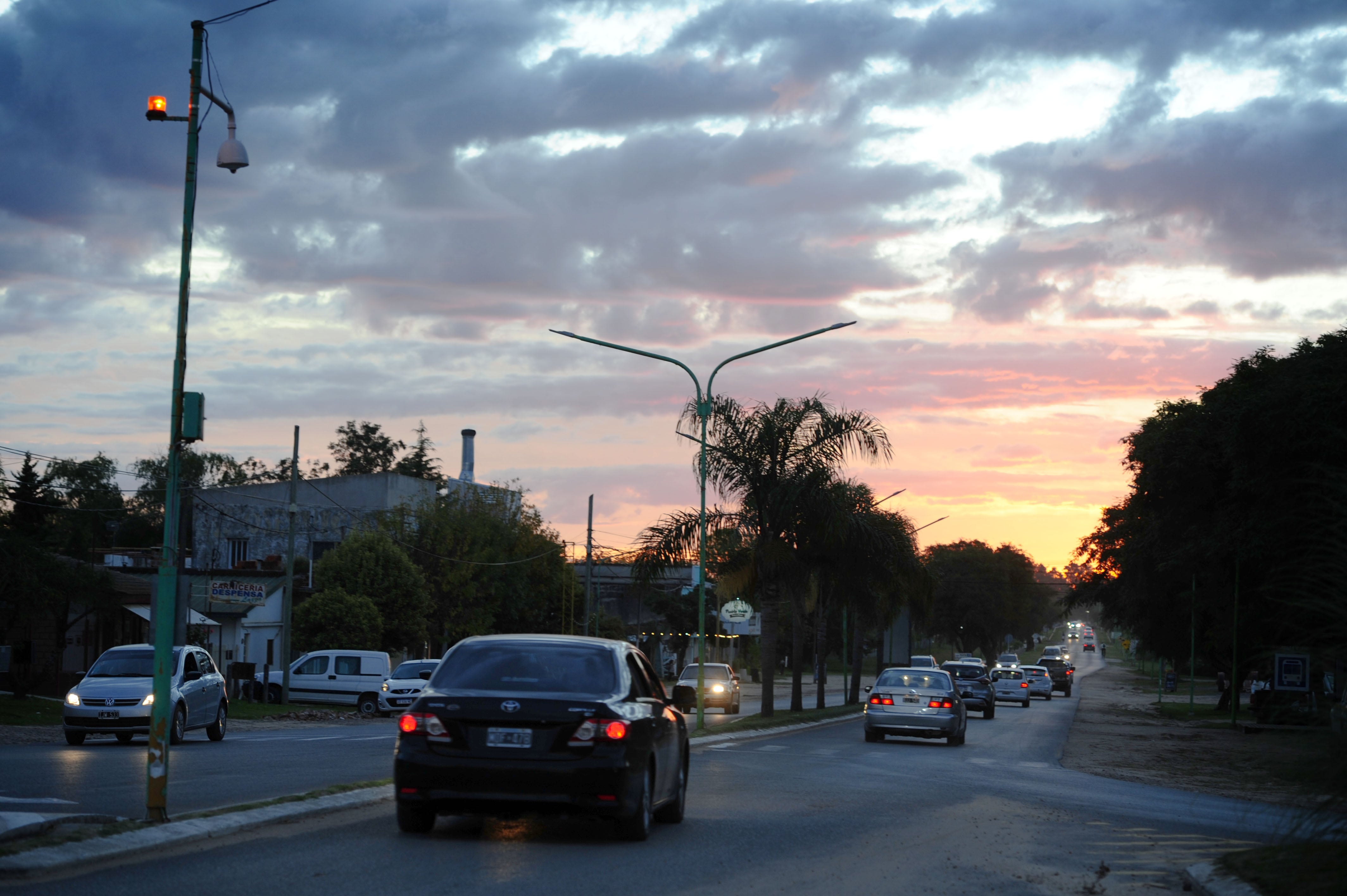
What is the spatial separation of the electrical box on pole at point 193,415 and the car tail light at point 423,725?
113 inches

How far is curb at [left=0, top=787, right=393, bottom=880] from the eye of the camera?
8.65 metres

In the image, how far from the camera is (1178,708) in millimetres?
56688

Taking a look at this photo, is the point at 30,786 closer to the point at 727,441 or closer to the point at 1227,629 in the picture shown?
the point at 727,441

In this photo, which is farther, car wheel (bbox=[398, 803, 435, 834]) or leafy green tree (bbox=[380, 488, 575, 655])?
leafy green tree (bbox=[380, 488, 575, 655])

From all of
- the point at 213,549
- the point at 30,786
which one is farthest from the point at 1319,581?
the point at 213,549

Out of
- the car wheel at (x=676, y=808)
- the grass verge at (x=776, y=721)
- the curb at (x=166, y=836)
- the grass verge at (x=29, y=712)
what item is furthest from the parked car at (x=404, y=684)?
the car wheel at (x=676, y=808)

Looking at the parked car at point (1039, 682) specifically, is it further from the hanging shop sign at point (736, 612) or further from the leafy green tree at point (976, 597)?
the leafy green tree at point (976, 597)

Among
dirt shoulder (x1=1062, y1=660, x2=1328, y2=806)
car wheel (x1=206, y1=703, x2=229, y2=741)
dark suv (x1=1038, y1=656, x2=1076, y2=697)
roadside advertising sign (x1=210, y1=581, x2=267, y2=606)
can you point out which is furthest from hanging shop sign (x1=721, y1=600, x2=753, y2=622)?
dark suv (x1=1038, y1=656, x2=1076, y2=697)

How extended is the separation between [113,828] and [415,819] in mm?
2131

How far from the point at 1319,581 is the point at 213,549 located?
70.5 metres

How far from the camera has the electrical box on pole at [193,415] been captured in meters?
11.1

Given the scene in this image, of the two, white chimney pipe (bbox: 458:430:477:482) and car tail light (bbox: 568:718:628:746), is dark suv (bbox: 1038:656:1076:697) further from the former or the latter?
car tail light (bbox: 568:718:628:746)

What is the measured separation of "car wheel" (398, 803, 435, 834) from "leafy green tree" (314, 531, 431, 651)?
145ft

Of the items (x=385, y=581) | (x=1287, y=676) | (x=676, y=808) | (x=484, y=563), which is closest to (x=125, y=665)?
(x=676, y=808)
